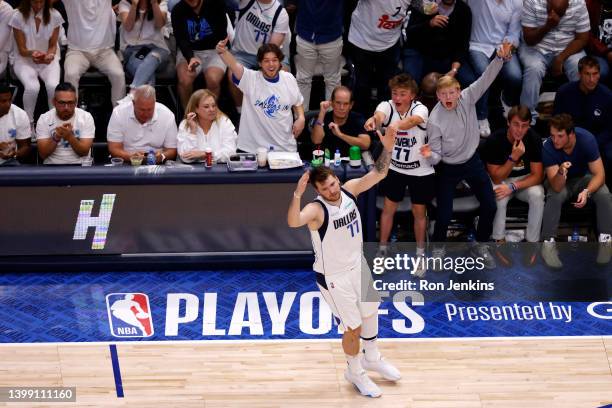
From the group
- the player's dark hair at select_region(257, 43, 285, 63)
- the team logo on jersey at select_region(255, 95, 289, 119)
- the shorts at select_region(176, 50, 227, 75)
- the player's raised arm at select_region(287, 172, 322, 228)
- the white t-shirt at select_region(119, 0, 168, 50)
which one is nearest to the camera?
the player's raised arm at select_region(287, 172, 322, 228)

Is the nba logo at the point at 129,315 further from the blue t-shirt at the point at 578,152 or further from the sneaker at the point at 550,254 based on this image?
the blue t-shirt at the point at 578,152

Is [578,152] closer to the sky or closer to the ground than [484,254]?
closer to the sky

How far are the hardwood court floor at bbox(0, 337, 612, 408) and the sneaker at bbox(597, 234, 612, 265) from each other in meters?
1.55

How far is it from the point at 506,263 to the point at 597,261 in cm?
88

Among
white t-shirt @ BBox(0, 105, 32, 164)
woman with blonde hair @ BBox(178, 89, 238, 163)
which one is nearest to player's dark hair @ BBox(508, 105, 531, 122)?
woman with blonde hair @ BBox(178, 89, 238, 163)

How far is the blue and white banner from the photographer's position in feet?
30.5

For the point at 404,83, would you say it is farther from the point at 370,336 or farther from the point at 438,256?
the point at 370,336

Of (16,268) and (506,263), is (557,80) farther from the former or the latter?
(16,268)

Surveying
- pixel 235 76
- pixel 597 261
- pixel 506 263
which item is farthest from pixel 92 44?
pixel 597 261

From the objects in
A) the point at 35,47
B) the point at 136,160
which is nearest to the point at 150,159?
the point at 136,160

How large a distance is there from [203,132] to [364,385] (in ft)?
10.4

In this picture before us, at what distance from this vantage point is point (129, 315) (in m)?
9.50

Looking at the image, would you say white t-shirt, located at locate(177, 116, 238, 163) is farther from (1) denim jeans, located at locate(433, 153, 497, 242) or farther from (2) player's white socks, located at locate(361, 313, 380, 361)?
(2) player's white socks, located at locate(361, 313, 380, 361)

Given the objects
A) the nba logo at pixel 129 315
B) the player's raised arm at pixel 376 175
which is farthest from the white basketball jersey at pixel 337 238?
the nba logo at pixel 129 315
